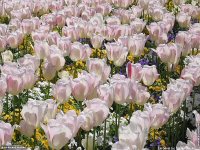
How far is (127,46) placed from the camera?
6238 mm

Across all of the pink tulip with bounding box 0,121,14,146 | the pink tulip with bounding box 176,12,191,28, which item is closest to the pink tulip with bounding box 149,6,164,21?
the pink tulip with bounding box 176,12,191,28

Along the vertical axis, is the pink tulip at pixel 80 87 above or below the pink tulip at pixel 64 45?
above

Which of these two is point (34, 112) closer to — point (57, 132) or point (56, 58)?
point (57, 132)

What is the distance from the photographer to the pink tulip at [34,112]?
381 centimetres

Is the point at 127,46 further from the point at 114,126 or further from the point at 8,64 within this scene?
the point at 8,64

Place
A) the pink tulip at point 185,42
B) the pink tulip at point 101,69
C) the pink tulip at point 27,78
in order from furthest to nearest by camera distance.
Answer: the pink tulip at point 185,42
the pink tulip at point 101,69
the pink tulip at point 27,78

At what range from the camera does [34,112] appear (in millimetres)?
3807

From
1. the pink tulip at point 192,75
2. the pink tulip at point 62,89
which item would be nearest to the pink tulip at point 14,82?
the pink tulip at point 62,89

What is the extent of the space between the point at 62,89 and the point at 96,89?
Answer: 12.3 inches

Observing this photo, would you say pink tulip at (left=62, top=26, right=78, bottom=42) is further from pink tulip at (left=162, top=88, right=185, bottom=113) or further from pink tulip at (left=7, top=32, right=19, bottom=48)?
pink tulip at (left=162, top=88, right=185, bottom=113)

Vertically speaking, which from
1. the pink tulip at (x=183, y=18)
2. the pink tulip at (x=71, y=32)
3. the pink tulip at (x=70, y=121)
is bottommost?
the pink tulip at (x=183, y=18)

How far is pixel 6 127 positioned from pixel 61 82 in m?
0.87

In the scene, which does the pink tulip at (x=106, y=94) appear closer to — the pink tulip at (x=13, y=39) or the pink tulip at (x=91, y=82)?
the pink tulip at (x=91, y=82)

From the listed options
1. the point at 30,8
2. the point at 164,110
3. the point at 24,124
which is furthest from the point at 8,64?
the point at 30,8
